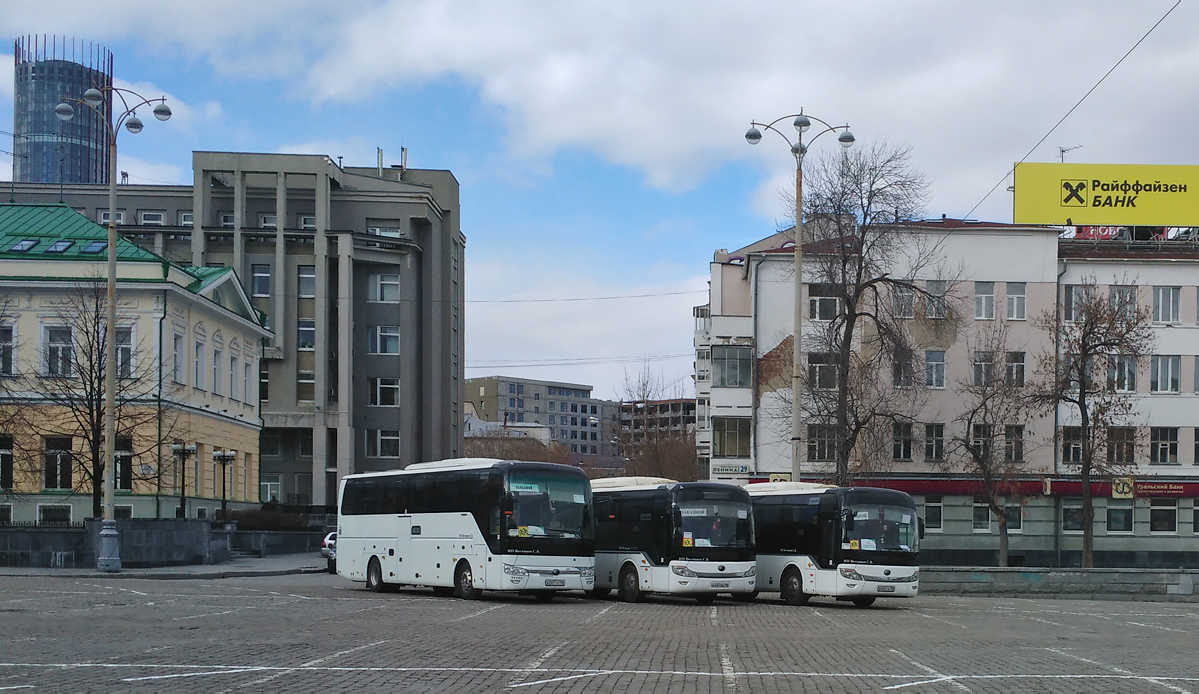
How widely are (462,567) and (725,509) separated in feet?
19.3

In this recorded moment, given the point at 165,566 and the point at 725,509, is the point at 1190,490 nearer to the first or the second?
the point at 725,509

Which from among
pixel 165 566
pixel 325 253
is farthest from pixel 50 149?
pixel 165 566

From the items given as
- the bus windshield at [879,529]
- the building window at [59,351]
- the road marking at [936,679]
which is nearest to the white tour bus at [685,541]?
the bus windshield at [879,529]

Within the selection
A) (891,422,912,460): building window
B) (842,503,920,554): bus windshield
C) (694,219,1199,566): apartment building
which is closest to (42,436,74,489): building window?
(694,219,1199,566): apartment building

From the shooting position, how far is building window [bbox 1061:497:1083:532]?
2308 inches

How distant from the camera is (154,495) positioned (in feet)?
153

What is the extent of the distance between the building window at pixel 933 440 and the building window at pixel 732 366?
8.42m

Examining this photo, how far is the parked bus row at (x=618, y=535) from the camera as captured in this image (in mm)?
27078

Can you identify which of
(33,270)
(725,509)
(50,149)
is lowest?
(725,509)

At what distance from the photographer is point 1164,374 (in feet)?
198

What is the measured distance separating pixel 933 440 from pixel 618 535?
32.1 metres

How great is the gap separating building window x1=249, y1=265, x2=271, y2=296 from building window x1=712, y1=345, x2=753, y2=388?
Answer: 27077 mm

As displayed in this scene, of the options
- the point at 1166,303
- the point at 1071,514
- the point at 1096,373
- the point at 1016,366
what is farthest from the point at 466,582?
the point at 1166,303

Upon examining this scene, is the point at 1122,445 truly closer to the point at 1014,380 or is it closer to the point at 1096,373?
the point at 1096,373
